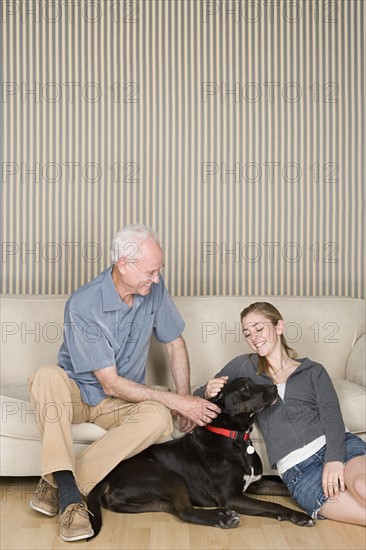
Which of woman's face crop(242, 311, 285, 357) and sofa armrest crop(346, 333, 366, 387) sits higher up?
woman's face crop(242, 311, 285, 357)

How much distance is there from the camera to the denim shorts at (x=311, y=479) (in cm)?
264

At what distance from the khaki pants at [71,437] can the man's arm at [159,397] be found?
45 millimetres

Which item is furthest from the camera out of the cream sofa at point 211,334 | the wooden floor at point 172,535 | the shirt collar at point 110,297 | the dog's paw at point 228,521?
the cream sofa at point 211,334

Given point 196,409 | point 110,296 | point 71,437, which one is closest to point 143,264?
point 110,296

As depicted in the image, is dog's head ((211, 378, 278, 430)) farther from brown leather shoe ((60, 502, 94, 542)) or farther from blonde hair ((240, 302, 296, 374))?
brown leather shoe ((60, 502, 94, 542))

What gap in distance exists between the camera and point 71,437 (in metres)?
2.71

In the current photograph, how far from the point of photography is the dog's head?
8.96ft

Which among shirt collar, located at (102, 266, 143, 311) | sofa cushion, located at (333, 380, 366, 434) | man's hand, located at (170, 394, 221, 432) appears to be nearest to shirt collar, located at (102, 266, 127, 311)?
shirt collar, located at (102, 266, 143, 311)

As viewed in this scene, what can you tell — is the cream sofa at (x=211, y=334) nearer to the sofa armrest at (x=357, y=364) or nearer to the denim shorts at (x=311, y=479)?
the sofa armrest at (x=357, y=364)

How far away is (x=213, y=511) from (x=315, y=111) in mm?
2416

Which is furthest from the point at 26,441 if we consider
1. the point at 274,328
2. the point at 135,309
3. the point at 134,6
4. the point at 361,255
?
the point at 134,6

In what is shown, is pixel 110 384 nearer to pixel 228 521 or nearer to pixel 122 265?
pixel 122 265

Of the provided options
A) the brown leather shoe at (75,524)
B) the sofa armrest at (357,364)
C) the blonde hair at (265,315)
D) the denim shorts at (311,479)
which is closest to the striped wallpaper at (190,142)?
the sofa armrest at (357,364)

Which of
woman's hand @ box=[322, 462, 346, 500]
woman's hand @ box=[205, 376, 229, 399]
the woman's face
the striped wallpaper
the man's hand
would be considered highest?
the striped wallpaper
